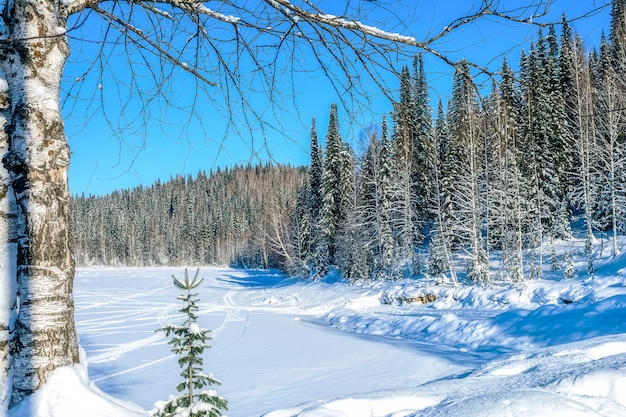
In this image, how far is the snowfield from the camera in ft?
6.39

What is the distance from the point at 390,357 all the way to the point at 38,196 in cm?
798

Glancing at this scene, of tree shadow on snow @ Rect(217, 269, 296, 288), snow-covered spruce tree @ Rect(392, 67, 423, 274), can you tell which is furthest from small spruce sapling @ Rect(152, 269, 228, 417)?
tree shadow on snow @ Rect(217, 269, 296, 288)

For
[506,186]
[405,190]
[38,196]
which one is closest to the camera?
[38,196]

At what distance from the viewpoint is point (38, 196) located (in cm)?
157

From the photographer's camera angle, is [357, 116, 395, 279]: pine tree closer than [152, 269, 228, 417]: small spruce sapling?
No

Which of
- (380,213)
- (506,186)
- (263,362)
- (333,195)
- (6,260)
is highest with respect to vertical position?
(333,195)

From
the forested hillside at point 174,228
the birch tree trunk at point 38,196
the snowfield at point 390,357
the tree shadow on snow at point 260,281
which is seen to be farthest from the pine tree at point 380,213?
the forested hillside at point 174,228

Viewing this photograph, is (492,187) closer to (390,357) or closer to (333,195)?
(333,195)

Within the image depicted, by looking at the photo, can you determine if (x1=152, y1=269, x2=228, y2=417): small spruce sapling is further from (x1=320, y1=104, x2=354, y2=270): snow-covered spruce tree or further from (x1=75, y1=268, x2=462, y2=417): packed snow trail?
(x1=320, y1=104, x2=354, y2=270): snow-covered spruce tree

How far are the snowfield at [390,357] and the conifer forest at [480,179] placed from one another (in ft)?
4.79

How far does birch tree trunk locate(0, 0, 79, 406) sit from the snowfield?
0.46 ft

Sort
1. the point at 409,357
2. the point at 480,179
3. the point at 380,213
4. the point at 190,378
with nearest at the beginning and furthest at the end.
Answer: the point at 190,378 < the point at 409,357 < the point at 480,179 < the point at 380,213

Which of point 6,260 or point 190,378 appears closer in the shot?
point 6,260

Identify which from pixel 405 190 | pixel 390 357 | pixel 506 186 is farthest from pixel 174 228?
pixel 390 357
